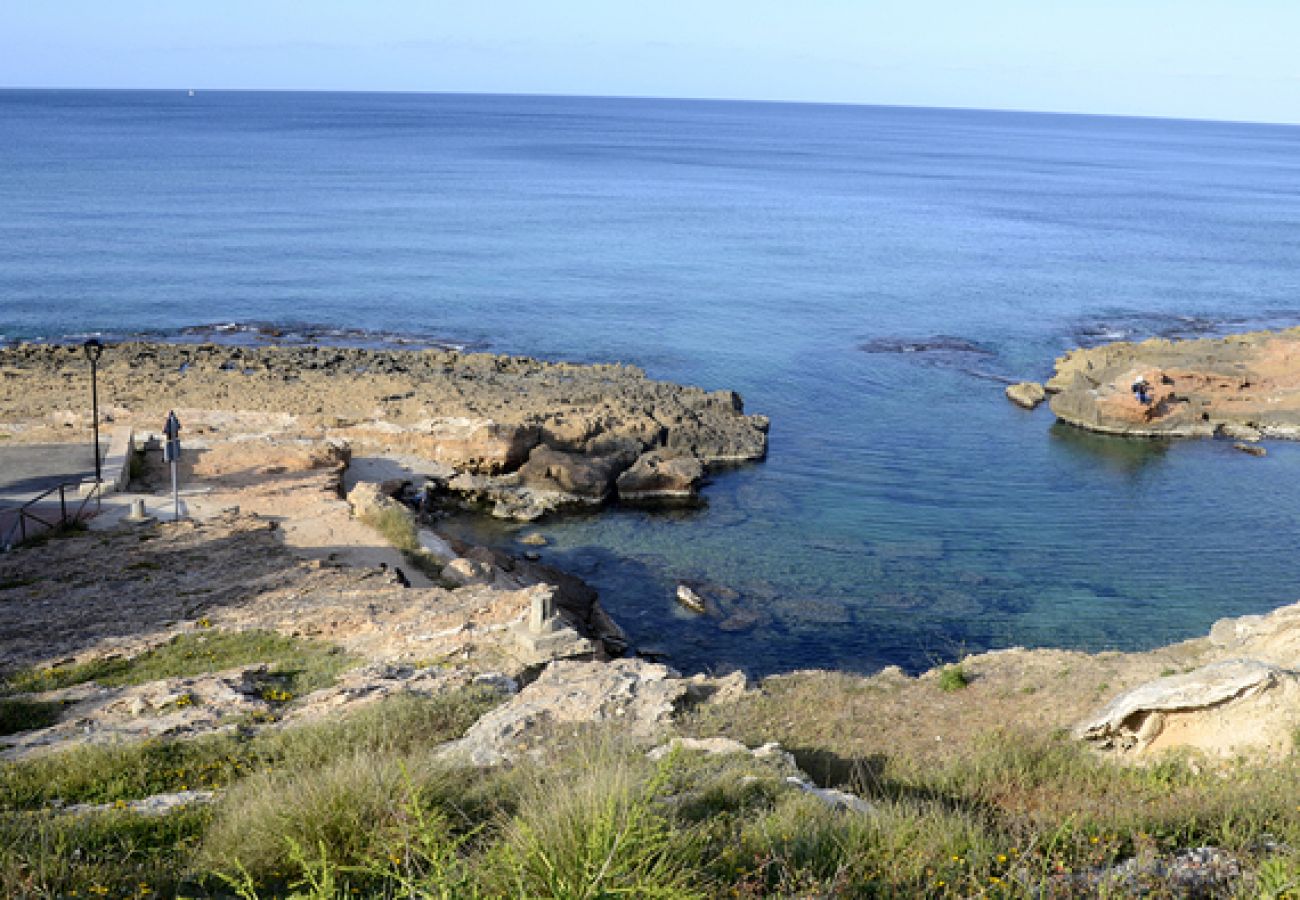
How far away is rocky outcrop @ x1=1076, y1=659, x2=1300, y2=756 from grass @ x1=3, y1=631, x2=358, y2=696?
9231 millimetres

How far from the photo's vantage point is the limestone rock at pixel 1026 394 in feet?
133

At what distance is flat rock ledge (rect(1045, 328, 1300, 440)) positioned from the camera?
3819 centimetres

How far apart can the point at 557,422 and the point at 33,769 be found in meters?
A: 24.6

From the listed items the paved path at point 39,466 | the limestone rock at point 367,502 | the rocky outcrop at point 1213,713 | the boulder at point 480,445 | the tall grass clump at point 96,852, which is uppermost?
the tall grass clump at point 96,852

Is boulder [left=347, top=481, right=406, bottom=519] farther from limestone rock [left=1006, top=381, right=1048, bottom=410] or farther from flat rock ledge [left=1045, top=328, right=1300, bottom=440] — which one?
flat rock ledge [left=1045, top=328, right=1300, bottom=440]

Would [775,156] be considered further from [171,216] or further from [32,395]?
[32,395]

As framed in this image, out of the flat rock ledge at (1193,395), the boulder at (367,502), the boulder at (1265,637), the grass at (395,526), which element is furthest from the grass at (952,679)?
the flat rock ledge at (1193,395)

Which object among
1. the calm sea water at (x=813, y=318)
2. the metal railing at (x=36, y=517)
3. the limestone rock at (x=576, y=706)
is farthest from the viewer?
the calm sea water at (x=813, y=318)

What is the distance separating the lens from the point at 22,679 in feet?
44.2

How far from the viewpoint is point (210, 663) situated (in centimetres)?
1415

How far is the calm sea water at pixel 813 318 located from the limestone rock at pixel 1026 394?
31.1 inches

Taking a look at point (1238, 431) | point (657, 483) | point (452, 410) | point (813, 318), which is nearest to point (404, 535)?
point (657, 483)

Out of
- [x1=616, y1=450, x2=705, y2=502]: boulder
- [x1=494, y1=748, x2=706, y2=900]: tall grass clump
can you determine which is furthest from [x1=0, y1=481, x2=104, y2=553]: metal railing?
[x1=494, y1=748, x2=706, y2=900]: tall grass clump

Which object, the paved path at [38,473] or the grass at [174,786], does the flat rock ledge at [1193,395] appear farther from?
the grass at [174,786]
